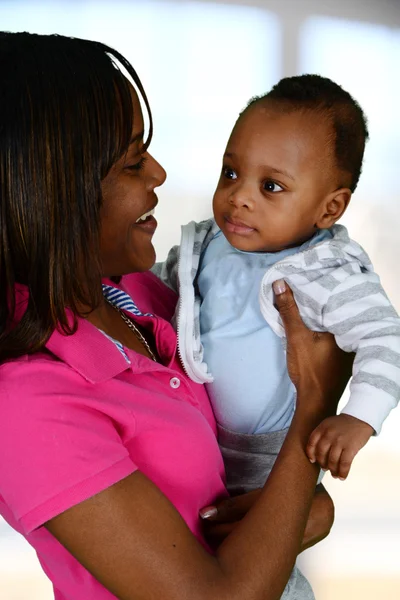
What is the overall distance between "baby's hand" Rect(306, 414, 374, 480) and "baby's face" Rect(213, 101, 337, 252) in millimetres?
371

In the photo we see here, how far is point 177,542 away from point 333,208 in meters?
0.68

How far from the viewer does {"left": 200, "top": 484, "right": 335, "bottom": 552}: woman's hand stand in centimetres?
119

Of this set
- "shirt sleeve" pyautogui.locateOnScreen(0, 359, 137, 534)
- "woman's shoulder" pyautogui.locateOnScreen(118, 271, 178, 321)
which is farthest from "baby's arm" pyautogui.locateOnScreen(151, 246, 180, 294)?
"shirt sleeve" pyautogui.locateOnScreen(0, 359, 137, 534)

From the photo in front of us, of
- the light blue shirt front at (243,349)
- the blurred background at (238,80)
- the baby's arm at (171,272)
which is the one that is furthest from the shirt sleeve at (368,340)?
the blurred background at (238,80)

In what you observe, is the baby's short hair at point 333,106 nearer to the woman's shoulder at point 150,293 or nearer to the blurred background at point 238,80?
the woman's shoulder at point 150,293

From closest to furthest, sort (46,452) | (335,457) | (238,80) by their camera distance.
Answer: (46,452) → (335,457) → (238,80)

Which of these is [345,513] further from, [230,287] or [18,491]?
[18,491]

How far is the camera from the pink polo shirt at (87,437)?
0.98 meters

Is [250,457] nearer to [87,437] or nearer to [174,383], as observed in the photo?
[174,383]

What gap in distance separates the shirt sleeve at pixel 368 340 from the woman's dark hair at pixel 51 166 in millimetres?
415

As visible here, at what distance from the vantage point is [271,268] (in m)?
1.34

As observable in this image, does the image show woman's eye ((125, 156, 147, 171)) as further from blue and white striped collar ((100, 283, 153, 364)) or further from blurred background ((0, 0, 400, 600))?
blurred background ((0, 0, 400, 600))

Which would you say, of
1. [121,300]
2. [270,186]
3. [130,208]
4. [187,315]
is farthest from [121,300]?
[270,186]

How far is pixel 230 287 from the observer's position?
1.43 m
